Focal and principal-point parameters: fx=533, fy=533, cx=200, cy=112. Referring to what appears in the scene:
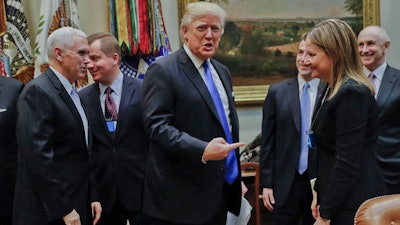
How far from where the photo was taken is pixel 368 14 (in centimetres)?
530

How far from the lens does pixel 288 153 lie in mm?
3270

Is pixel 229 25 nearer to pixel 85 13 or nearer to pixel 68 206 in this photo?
pixel 85 13

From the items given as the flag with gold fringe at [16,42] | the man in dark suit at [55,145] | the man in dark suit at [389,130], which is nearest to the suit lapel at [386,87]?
the man in dark suit at [389,130]

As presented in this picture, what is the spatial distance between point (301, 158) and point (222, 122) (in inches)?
31.7

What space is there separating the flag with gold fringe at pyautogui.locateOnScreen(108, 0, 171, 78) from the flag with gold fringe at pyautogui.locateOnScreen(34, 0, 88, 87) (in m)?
0.34

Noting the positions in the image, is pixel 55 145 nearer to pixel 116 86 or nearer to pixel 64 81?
pixel 64 81

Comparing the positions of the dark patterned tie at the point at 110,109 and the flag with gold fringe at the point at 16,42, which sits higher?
the flag with gold fringe at the point at 16,42

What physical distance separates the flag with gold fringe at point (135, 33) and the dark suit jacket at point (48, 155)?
1.69 m

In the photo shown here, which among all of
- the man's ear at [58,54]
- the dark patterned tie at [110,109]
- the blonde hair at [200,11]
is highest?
the blonde hair at [200,11]

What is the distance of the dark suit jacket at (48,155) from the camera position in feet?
7.98

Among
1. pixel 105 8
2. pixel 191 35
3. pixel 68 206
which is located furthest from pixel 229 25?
pixel 68 206

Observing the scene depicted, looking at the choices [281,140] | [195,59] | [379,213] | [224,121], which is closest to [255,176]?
[281,140]

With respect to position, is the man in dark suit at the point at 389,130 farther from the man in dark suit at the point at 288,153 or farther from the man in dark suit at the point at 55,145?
the man in dark suit at the point at 55,145

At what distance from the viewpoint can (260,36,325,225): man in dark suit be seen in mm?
3201
